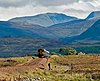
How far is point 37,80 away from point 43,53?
103 m

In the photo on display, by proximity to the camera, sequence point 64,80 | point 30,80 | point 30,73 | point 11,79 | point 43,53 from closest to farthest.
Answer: point 11,79 < point 30,80 < point 64,80 < point 30,73 < point 43,53

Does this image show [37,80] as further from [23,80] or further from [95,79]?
[95,79]

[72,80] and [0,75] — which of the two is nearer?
[0,75]

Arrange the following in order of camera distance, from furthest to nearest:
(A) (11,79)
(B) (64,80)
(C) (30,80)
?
(B) (64,80) → (C) (30,80) → (A) (11,79)

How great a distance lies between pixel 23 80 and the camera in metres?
60.7

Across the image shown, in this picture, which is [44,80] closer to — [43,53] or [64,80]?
[64,80]

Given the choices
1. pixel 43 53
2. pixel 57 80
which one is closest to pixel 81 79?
pixel 57 80

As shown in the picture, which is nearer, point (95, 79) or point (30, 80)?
point (30, 80)

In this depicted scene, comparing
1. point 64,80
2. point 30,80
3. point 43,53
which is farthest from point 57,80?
point 43,53

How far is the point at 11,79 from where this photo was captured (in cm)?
5900

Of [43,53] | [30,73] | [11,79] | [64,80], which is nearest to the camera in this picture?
[11,79]

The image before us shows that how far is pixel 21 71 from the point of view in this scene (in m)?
73.1

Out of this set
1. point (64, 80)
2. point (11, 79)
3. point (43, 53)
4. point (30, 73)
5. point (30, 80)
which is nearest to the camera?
point (11, 79)

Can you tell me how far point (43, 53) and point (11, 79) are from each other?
10718 cm
